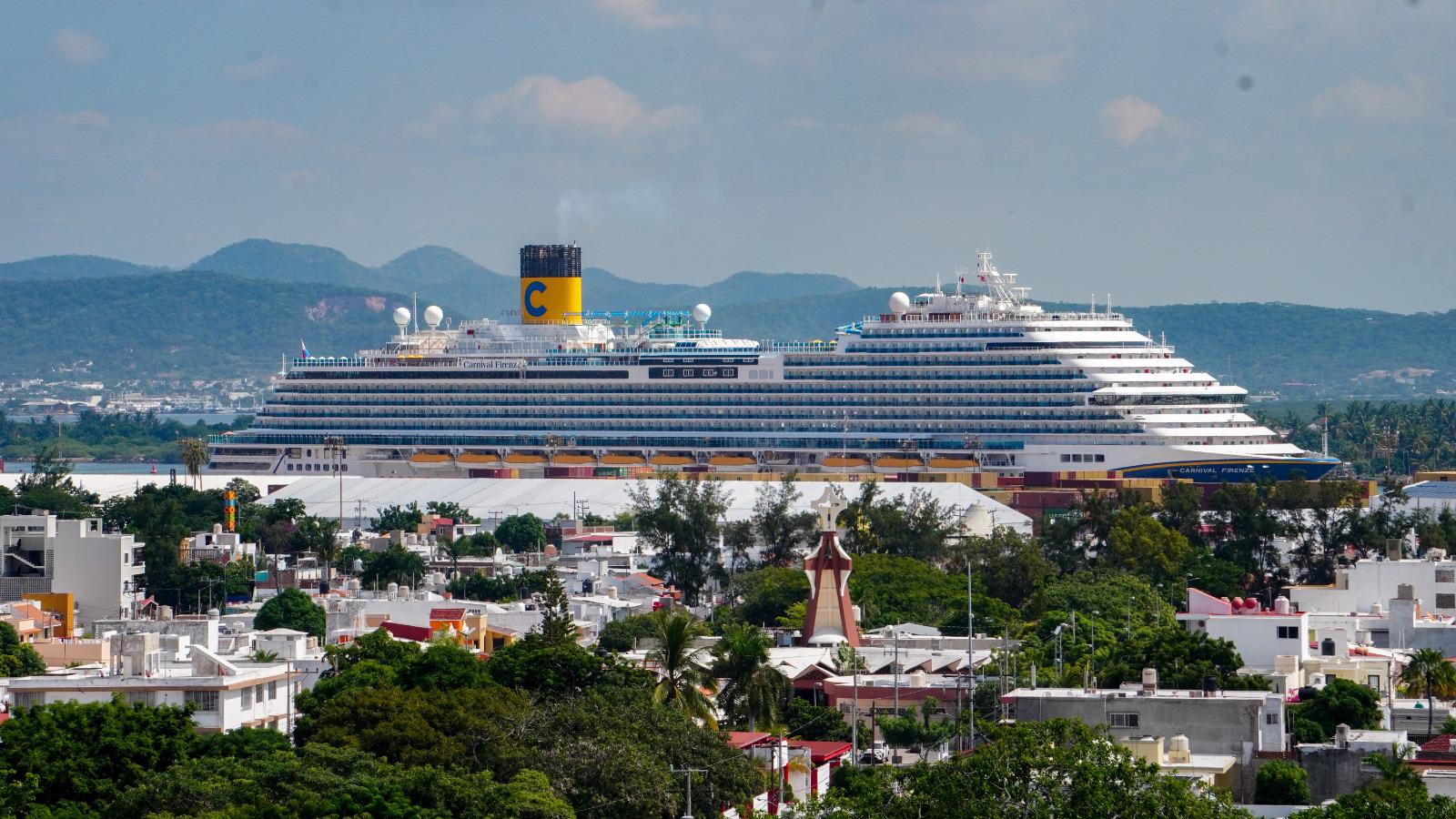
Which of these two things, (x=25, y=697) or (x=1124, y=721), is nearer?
(x=1124, y=721)

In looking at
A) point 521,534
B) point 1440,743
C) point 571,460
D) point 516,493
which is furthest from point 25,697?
point 571,460

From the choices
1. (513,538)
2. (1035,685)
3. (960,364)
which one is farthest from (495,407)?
(1035,685)

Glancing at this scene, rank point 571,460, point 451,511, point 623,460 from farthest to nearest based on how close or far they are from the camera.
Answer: point 571,460
point 623,460
point 451,511

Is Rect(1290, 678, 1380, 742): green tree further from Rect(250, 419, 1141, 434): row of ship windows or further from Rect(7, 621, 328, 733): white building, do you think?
Rect(250, 419, 1141, 434): row of ship windows

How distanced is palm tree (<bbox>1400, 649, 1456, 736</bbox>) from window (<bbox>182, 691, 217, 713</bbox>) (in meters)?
25.5

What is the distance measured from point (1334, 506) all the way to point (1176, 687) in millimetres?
52431

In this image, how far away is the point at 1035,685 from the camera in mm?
58094

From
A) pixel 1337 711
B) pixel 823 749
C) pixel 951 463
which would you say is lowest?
pixel 823 749

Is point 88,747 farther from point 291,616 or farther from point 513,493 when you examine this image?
point 513,493

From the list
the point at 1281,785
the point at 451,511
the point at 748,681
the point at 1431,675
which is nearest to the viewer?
the point at 1281,785

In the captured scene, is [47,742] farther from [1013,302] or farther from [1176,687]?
[1013,302]

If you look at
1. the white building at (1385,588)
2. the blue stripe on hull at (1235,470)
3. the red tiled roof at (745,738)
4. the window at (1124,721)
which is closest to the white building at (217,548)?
the white building at (1385,588)

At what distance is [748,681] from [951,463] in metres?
101

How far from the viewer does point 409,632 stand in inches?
2911
